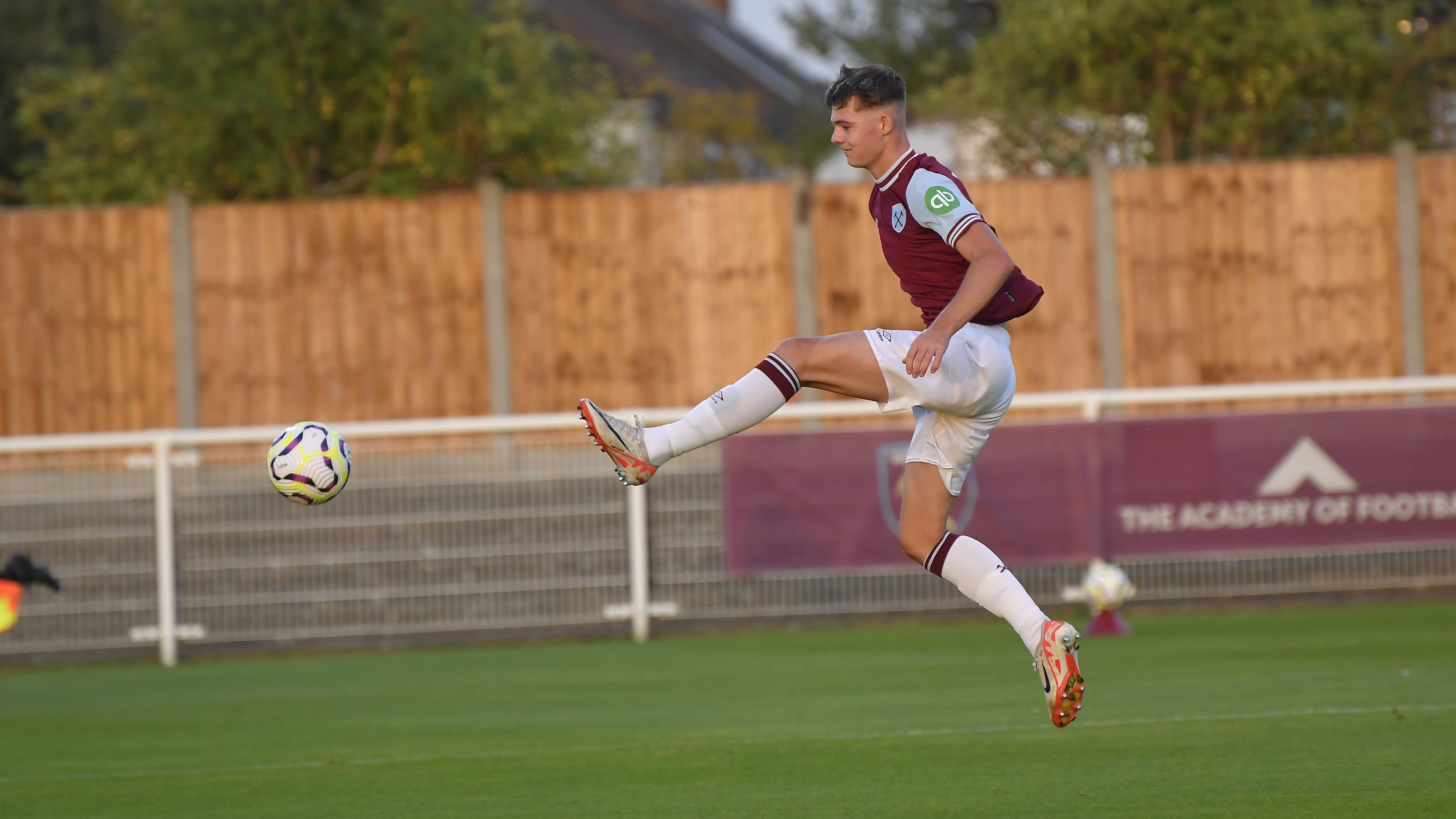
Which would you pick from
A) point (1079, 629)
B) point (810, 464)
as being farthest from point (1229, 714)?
point (810, 464)

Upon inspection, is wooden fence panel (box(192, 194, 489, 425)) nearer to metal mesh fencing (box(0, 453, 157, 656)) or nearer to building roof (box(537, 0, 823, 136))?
metal mesh fencing (box(0, 453, 157, 656))

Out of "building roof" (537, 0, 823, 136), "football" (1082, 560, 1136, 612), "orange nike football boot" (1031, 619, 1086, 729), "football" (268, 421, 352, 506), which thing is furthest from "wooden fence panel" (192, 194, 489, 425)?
"building roof" (537, 0, 823, 136)

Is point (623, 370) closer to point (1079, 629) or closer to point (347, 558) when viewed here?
point (347, 558)

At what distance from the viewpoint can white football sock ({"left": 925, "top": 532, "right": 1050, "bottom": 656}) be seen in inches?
237

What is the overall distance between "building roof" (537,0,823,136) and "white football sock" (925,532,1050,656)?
1322 inches

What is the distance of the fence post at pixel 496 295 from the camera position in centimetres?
1530

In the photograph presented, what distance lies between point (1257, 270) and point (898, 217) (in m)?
10.6

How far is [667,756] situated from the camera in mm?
7156

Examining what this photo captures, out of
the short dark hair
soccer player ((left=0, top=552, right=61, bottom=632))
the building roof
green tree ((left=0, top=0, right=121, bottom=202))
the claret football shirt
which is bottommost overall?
soccer player ((left=0, top=552, right=61, bottom=632))

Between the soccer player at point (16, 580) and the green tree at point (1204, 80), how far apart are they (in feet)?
40.0

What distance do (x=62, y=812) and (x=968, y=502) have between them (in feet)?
Result: 23.9

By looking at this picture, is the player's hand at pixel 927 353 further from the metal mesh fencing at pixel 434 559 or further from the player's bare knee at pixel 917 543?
the metal mesh fencing at pixel 434 559

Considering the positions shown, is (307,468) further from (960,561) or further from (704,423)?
(960,561)

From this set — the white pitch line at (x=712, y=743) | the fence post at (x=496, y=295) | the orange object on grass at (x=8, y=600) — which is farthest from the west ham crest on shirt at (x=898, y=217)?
the fence post at (x=496, y=295)
